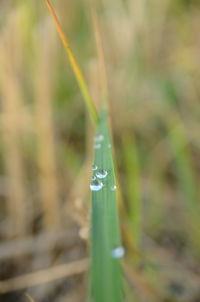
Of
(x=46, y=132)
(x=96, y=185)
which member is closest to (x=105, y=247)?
(x=96, y=185)

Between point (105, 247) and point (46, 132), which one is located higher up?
point (46, 132)

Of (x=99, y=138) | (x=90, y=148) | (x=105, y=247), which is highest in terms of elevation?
(x=90, y=148)

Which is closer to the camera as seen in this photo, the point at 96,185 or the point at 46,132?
the point at 96,185

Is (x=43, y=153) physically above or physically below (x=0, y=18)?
below

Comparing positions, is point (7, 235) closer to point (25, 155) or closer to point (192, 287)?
point (25, 155)

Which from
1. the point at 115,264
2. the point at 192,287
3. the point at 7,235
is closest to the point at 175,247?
the point at 192,287

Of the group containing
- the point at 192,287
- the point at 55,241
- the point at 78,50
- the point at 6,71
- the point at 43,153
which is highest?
the point at 78,50

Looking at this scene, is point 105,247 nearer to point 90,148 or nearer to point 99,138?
point 99,138

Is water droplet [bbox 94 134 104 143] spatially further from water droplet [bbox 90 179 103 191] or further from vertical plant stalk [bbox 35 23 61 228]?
vertical plant stalk [bbox 35 23 61 228]
